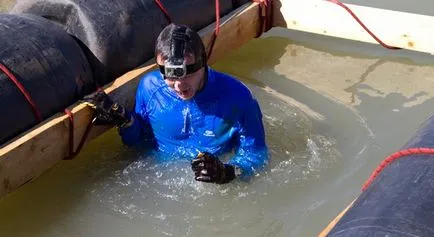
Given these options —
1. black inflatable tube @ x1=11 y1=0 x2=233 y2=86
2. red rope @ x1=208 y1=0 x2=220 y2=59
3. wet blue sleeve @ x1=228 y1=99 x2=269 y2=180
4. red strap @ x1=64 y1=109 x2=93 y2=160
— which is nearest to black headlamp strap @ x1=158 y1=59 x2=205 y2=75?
wet blue sleeve @ x1=228 y1=99 x2=269 y2=180

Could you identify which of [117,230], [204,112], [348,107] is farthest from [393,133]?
[117,230]

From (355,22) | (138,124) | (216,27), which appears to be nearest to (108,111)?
(138,124)

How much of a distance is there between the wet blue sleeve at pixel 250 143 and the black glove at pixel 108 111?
61 cm

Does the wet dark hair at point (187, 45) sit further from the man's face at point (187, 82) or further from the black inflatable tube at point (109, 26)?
the black inflatable tube at point (109, 26)

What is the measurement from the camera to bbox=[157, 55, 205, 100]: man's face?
345cm

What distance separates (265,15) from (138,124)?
1.89m

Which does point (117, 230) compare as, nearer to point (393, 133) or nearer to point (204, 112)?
point (204, 112)

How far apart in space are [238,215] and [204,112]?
56 cm

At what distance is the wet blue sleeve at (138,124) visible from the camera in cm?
389

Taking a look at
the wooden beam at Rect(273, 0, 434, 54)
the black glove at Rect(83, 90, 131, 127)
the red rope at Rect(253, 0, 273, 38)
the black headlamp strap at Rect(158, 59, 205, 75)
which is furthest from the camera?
the red rope at Rect(253, 0, 273, 38)

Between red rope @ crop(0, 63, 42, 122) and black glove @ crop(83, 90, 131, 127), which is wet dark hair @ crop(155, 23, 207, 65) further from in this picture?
red rope @ crop(0, 63, 42, 122)

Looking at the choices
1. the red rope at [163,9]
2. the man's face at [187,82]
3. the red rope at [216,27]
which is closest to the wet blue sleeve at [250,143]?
the man's face at [187,82]

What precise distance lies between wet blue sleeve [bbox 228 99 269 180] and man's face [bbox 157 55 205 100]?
297 millimetres

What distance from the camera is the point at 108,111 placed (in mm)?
3789
